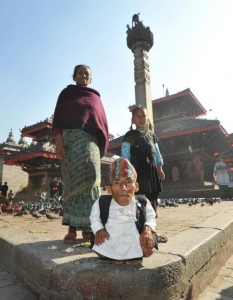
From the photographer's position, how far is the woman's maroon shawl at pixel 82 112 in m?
2.25

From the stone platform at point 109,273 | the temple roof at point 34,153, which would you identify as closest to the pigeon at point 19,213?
the stone platform at point 109,273

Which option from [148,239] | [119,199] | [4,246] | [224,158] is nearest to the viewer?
[148,239]

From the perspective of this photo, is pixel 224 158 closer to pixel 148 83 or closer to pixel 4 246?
pixel 148 83

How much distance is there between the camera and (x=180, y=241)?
1920 millimetres

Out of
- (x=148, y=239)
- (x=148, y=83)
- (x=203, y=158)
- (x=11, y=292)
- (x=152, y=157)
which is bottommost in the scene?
(x=11, y=292)

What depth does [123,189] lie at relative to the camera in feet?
4.66

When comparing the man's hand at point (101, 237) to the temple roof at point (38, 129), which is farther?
the temple roof at point (38, 129)

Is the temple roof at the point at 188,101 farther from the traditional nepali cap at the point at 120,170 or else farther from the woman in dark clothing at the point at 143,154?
the traditional nepali cap at the point at 120,170

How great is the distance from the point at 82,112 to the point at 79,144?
34 centimetres

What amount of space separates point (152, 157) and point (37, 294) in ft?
5.31

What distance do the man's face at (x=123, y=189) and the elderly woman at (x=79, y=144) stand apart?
0.71m

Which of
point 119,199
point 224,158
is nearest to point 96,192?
point 119,199

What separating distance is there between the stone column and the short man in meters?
8.92

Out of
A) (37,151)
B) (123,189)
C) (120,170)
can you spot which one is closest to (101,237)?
(123,189)
